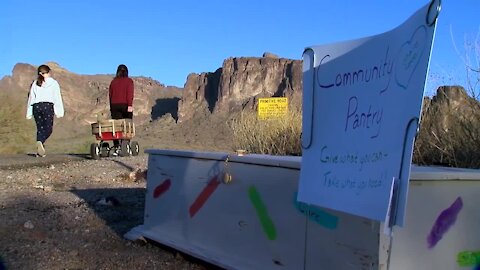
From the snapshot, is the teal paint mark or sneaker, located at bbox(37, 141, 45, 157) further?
sneaker, located at bbox(37, 141, 45, 157)

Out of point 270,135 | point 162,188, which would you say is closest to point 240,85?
point 270,135

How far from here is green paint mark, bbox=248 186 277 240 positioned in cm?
382

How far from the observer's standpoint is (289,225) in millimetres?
3668

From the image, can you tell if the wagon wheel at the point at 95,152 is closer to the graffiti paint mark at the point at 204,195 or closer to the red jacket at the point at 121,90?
the red jacket at the point at 121,90

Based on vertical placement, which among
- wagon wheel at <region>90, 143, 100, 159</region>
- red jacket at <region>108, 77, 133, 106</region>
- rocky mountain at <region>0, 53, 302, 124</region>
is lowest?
wagon wheel at <region>90, 143, 100, 159</region>

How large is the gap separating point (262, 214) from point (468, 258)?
1.36 meters

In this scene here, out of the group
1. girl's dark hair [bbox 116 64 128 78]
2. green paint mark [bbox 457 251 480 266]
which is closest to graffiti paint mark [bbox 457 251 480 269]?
green paint mark [bbox 457 251 480 266]

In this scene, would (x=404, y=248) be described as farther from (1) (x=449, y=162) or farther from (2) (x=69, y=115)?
(2) (x=69, y=115)

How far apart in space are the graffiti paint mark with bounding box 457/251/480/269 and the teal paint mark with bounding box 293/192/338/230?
0.88 meters

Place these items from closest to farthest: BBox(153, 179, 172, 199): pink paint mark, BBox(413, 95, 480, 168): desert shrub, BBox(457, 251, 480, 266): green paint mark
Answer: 1. BBox(457, 251, 480, 266): green paint mark
2. BBox(153, 179, 172, 199): pink paint mark
3. BBox(413, 95, 480, 168): desert shrub

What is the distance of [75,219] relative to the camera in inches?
252

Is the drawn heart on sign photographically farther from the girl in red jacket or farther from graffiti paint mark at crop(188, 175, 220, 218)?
the girl in red jacket

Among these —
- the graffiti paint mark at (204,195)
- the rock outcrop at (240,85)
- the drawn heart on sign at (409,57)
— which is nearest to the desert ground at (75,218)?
the graffiti paint mark at (204,195)

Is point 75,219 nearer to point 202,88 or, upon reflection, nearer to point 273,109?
point 273,109
